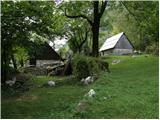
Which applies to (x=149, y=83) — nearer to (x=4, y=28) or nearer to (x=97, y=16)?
(x=4, y=28)

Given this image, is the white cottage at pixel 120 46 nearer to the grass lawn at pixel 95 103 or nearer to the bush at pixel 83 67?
the bush at pixel 83 67

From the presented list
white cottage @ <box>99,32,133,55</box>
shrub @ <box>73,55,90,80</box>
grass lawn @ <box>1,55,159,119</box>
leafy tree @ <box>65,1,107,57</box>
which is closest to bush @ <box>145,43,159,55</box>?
white cottage @ <box>99,32,133,55</box>

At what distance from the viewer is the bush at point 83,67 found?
17859 millimetres

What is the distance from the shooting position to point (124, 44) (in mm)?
50469

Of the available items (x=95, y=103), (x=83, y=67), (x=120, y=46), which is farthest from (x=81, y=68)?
(x=120, y=46)

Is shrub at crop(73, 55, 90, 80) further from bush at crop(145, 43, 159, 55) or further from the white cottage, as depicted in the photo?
the white cottage

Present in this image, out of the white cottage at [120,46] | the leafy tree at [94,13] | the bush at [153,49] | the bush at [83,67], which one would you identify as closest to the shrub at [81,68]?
the bush at [83,67]

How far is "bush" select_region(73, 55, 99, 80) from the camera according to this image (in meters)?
17.9

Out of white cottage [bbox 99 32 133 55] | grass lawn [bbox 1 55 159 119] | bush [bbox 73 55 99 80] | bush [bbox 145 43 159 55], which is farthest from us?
white cottage [bbox 99 32 133 55]

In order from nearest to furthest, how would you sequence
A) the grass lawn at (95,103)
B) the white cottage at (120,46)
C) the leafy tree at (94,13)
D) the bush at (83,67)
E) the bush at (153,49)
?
the grass lawn at (95,103) → the bush at (83,67) → the leafy tree at (94,13) → the bush at (153,49) → the white cottage at (120,46)

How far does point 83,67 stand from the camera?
18.0 metres

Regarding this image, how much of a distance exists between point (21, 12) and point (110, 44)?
138ft

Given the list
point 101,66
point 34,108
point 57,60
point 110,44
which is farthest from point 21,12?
point 110,44

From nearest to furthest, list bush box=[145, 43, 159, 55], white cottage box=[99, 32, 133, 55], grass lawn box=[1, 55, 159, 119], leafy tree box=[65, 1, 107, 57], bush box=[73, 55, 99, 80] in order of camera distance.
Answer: grass lawn box=[1, 55, 159, 119], bush box=[73, 55, 99, 80], leafy tree box=[65, 1, 107, 57], bush box=[145, 43, 159, 55], white cottage box=[99, 32, 133, 55]
